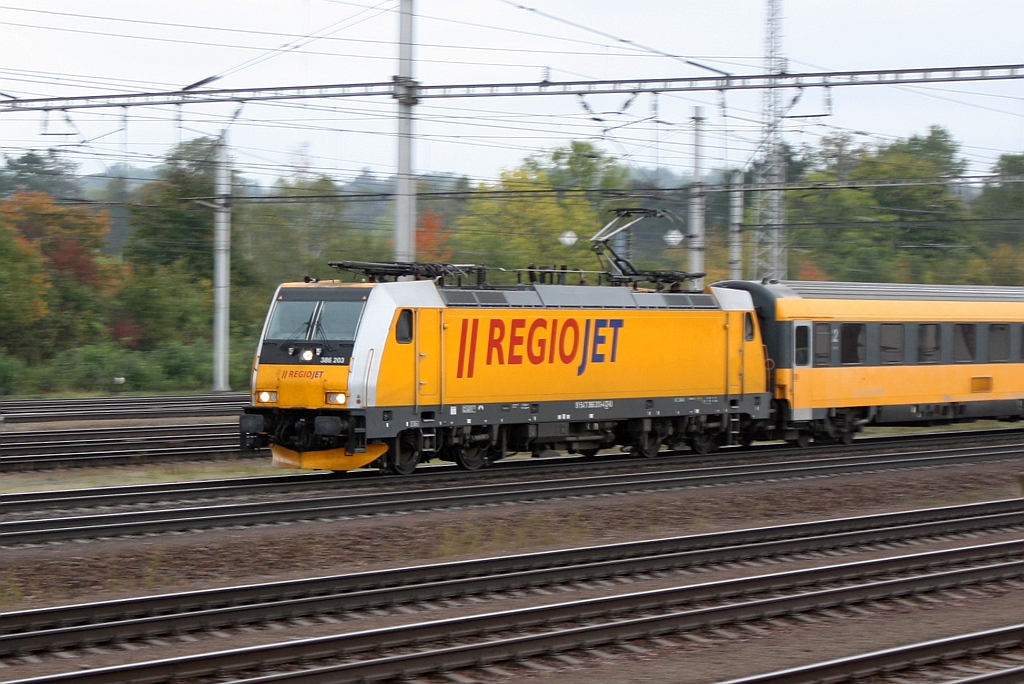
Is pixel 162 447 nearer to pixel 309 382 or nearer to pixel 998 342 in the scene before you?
pixel 309 382

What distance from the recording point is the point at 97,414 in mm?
29344

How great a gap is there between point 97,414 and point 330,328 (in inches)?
596

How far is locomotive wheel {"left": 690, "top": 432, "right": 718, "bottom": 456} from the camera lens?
21.6 metres

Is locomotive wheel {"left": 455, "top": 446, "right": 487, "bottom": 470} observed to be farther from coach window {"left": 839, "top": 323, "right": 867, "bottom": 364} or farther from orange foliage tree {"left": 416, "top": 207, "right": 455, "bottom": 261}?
orange foliage tree {"left": 416, "top": 207, "right": 455, "bottom": 261}

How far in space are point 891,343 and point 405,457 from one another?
446 inches

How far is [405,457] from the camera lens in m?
17.5

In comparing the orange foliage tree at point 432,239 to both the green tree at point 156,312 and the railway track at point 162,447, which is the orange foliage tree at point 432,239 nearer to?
the green tree at point 156,312

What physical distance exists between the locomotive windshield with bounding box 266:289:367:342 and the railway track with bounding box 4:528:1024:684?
8.13 m

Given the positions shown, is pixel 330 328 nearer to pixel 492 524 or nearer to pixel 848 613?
pixel 492 524

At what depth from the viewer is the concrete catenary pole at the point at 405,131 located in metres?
21.4

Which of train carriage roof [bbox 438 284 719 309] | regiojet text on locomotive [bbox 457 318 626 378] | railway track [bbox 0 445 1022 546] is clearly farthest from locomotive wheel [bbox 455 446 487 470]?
train carriage roof [bbox 438 284 719 309]

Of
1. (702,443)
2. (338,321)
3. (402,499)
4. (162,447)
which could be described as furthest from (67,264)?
(402,499)

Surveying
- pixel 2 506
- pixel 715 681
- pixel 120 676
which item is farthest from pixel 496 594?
pixel 2 506

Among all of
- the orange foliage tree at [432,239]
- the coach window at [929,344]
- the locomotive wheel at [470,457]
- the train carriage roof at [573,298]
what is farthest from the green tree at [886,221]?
the locomotive wheel at [470,457]
